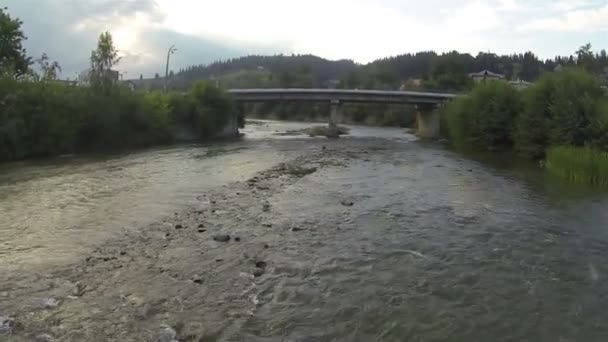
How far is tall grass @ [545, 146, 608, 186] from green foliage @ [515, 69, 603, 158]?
6421mm

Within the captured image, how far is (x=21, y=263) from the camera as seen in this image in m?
13.8

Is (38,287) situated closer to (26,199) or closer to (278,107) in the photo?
(26,199)

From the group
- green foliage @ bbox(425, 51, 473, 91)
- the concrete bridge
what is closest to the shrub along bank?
the concrete bridge

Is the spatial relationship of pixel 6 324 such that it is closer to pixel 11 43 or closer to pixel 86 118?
pixel 86 118

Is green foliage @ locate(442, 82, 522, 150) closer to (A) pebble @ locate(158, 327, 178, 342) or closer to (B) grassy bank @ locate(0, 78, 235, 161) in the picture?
(B) grassy bank @ locate(0, 78, 235, 161)

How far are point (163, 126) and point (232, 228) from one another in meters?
50.0

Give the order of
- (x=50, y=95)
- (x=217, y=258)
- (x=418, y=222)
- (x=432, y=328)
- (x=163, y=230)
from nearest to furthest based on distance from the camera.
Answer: (x=432, y=328) < (x=217, y=258) < (x=163, y=230) < (x=418, y=222) < (x=50, y=95)

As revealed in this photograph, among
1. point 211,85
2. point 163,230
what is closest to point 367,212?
point 163,230

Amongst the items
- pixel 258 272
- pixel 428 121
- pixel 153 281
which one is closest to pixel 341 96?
pixel 428 121

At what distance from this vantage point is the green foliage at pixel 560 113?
44.6 metres

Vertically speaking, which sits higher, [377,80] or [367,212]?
[377,80]

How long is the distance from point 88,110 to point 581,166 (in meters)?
45.8

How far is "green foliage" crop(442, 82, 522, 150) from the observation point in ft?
191

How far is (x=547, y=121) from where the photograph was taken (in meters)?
48.8
